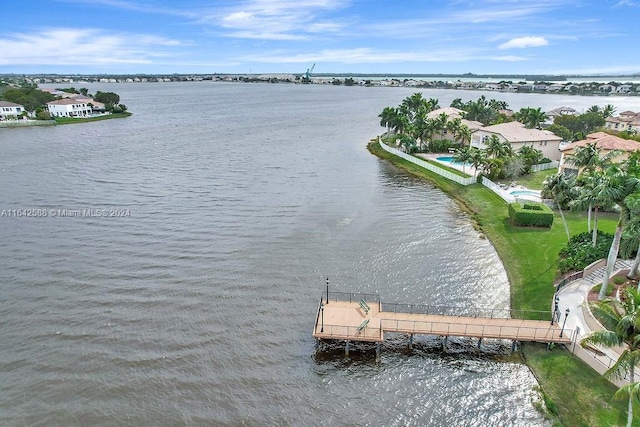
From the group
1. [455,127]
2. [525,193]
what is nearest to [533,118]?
[455,127]

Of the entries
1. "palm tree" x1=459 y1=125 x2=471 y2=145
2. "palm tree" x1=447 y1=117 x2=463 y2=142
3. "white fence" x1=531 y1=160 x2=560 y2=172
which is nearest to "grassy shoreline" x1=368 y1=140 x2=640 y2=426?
"white fence" x1=531 y1=160 x2=560 y2=172

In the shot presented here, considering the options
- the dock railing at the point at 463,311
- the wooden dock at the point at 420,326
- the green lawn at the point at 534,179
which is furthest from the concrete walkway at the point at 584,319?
the green lawn at the point at 534,179

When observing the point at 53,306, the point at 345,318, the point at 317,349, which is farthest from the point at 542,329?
the point at 53,306

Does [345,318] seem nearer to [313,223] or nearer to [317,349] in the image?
[317,349]

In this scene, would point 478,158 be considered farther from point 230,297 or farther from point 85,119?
point 85,119

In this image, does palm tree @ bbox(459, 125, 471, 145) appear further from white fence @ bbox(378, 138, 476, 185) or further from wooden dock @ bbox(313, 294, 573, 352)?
wooden dock @ bbox(313, 294, 573, 352)

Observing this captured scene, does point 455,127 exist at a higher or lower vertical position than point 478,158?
higher
